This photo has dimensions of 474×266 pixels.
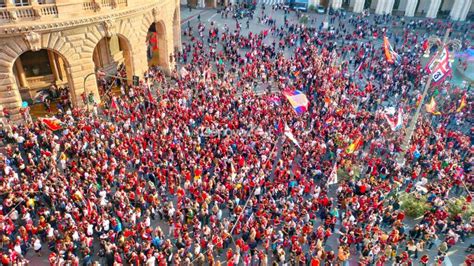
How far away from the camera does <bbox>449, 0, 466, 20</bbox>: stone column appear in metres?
60.7

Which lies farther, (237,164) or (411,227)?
(237,164)

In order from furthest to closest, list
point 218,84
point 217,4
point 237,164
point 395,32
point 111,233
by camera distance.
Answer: point 217,4 < point 395,32 < point 218,84 < point 237,164 < point 111,233

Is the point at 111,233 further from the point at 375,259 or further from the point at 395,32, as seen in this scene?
the point at 395,32

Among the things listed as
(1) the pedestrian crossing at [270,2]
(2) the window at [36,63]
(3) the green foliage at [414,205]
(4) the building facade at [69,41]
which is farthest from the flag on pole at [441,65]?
(1) the pedestrian crossing at [270,2]

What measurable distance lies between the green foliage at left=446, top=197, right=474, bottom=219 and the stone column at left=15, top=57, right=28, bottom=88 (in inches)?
1207

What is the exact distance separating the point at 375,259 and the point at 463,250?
5.61m

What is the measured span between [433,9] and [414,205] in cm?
5208

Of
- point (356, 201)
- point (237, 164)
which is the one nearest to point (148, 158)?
point (237, 164)

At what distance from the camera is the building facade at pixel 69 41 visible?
25141 mm

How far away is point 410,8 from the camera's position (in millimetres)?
62281

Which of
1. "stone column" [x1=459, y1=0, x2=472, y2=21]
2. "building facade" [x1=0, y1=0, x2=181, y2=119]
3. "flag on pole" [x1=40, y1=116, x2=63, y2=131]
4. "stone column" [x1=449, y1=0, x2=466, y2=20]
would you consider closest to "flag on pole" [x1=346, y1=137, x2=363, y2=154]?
"building facade" [x1=0, y1=0, x2=181, y2=119]

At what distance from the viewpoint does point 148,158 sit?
23.5 metres

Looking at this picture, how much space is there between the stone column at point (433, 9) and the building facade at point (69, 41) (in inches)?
1811

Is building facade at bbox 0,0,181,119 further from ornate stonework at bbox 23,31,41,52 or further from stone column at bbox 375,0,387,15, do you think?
stone column at bbox 375,0,387,15
